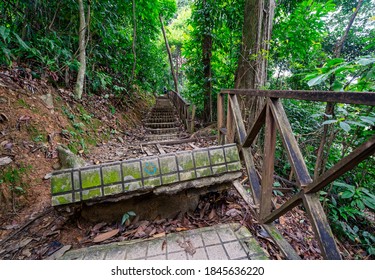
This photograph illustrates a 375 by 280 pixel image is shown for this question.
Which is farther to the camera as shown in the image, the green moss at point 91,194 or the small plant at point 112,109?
the small plant at point 112,109

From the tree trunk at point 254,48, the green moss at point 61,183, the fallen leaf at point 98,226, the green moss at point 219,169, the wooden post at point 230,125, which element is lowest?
the fallen leaf at point 98,226

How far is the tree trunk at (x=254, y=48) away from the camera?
10.4 feet

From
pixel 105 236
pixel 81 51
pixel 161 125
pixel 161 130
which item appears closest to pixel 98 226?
pixel 105 236

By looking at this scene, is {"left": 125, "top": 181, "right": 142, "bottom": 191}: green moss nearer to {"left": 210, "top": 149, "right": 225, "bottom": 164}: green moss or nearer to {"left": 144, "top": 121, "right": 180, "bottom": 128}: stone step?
{"left": 210, "top": 149, "right": 225, "bottom": 164}: green moss

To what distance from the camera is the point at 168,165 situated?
157 centimetres

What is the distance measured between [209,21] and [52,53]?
162 inches

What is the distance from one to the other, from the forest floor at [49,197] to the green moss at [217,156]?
19.2 inches

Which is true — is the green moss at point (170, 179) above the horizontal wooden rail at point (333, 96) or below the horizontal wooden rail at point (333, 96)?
below

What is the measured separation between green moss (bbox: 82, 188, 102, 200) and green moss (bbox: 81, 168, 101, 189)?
40mm

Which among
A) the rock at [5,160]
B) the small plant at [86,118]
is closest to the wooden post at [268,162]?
the rock at [5,160]

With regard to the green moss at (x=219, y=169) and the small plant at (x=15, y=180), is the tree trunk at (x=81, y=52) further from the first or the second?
the green moss at (x=219, y=169)

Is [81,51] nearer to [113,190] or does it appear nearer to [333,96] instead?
[113,190]

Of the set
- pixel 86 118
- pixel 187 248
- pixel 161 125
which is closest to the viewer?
pixel 187 248

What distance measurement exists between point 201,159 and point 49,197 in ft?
6.53
